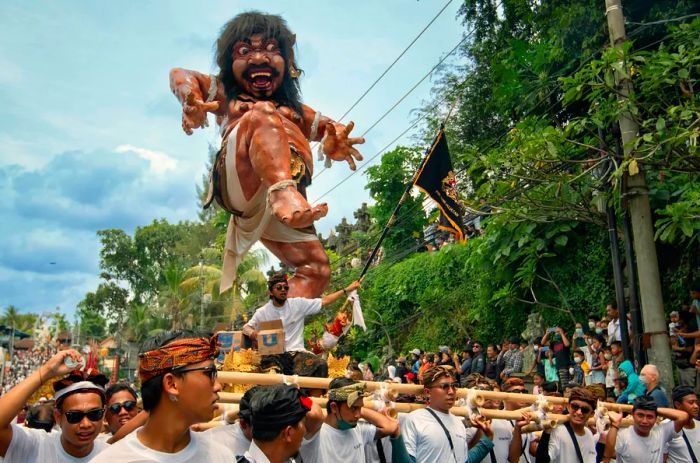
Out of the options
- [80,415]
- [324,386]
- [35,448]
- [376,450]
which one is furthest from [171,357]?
[376,450]

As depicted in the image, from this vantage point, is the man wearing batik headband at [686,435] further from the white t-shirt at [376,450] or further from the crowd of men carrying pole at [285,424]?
the white t-shirt at [376,450]

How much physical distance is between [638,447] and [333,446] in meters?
3.00

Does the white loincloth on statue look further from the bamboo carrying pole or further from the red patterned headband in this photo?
the red patterned headband

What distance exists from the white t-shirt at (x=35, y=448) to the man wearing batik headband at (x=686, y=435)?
481 cm

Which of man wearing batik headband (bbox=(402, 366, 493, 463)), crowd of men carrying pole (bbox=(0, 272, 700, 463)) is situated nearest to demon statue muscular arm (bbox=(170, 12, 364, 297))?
crowd of men carrying pole (bbox=(0, 272, 700, 463))

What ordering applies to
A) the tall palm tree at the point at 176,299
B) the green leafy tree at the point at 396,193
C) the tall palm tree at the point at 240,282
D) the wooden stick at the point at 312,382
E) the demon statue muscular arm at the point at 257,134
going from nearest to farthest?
the wooden stick at the point at 312,382, the demon statue muscular arm at the point at 257,134, the green leafy tree at the point at 396,193, the tall palm tree at the point at 240,282, the tall palm tree at the point at 176,299

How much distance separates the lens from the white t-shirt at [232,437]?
3.70 metres

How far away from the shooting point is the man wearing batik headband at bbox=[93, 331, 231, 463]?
95.7 inches

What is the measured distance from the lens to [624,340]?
32.9ft

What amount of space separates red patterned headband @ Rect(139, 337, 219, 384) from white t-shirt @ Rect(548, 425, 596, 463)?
146 inches

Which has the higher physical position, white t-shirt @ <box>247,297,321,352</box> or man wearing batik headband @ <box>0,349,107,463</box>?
white t-shirt @ <box>247,297,321,352</box>

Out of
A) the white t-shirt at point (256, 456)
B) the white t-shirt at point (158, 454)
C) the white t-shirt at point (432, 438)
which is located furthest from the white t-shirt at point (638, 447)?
the white t-shirt at point (158, 454)

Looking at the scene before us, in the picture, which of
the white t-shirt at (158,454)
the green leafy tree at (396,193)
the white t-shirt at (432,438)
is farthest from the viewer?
the green leafy tree at (396,193)

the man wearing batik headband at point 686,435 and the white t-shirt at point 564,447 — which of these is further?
the man wearing batik headband at point 686,435
